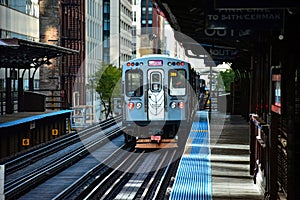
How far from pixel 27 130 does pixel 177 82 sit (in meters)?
6.61

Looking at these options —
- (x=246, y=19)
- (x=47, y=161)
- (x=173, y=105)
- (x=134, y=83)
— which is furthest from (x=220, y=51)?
(x=246, y=19)

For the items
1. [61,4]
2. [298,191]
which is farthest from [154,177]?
[61,4]

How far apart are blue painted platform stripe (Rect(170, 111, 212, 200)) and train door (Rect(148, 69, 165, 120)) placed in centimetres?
148

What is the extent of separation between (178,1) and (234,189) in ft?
13.2

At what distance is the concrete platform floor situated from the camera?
11117 millimetres

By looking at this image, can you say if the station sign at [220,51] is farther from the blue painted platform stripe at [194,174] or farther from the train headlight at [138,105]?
the train headlight at [138,105]

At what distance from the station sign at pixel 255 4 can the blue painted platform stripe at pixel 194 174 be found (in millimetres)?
5327

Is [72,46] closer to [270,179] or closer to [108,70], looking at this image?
[108,70]

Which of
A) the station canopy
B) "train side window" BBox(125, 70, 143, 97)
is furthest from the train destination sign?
"train side window" BBox(125, 70, 143, 97)

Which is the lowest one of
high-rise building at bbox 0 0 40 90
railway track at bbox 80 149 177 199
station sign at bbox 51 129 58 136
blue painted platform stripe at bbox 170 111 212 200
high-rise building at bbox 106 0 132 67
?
railway track at bbox 80 149 177 199

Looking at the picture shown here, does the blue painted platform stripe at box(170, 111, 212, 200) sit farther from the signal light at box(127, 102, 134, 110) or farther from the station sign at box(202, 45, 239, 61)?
the station sign at box(202, 45, 239, 61)

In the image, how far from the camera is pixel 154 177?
1725 centimetres

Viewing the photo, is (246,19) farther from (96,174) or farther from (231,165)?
(96,174)

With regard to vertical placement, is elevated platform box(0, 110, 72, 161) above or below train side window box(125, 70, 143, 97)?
below
